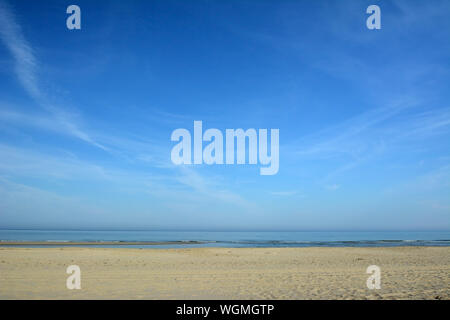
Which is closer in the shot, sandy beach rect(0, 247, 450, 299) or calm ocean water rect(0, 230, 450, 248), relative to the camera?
sandy beach rect(0, 247, 450, 299)

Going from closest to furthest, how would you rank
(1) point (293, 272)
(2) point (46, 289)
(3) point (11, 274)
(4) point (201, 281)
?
(2) point (46, 289), (4) point (201, 281), (3) point (11, 274), (1) point (293, 272)

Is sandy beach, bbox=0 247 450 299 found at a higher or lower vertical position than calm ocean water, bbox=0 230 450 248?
higher

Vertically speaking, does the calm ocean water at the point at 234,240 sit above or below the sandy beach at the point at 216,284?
below

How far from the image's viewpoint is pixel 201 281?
556 inches

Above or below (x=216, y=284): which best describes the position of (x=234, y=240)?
below

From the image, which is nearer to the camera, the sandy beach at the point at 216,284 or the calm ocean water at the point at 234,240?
the sandy beach at the point at 216,284

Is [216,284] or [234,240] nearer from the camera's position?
[216,284]

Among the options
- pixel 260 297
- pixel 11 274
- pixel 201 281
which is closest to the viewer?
pixel 260 297
